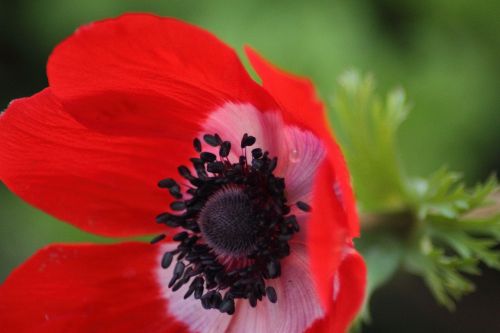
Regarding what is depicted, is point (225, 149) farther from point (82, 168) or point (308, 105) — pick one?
point (308, 105)

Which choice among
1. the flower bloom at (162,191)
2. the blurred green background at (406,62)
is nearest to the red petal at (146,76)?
the flower bloom at (162,191)

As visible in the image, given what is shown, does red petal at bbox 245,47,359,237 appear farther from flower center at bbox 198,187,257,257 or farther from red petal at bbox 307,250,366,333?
flower center at bbox 198,187,257,257

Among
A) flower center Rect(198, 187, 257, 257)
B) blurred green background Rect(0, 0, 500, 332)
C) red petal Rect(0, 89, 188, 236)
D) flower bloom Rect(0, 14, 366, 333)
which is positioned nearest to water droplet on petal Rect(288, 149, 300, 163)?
flower bloom Rect(0, 14, 366, 333)

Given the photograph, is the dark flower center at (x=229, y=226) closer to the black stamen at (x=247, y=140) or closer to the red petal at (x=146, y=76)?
the black stamen at (x=247, y=140)

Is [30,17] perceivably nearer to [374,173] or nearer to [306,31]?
[306,31]

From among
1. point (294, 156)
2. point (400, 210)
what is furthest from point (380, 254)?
point (294, 156)

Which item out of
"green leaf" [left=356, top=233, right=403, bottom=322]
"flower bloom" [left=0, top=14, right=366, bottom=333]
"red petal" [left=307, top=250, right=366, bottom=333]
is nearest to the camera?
"red petal" [left=307, top=250, right=366, bottom=333]
